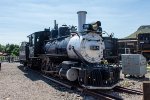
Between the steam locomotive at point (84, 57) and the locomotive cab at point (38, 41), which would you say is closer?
the steam locomotive at point (84, 57)

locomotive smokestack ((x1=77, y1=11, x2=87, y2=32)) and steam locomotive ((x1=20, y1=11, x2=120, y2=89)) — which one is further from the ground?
→ locomotive smokestack ((x1=77, y1=11, x2=87, y2=32))

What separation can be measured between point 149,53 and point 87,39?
22.1 m

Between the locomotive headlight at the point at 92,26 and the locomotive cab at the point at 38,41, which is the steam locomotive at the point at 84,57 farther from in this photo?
the locomotive cab at the point at 38,41

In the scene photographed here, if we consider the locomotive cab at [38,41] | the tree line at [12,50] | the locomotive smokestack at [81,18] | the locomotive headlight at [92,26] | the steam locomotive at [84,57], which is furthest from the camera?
the tree line at [12,50]

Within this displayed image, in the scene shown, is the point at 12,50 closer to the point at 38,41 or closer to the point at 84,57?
the point at 38,41

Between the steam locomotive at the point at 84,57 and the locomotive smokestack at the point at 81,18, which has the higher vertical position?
the locomotive smokestack at the point at 81,18

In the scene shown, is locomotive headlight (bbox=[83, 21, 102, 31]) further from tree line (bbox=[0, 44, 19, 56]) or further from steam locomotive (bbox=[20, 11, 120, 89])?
tree line (bbox=[0, 44, 19, 56])

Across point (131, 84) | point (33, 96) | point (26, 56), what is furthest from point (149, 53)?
point (33, 96)

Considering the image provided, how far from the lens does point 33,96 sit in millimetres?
9930

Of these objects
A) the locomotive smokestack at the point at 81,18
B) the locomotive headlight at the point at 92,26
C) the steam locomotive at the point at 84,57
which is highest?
the locomotive smokestack at the point at 81,18

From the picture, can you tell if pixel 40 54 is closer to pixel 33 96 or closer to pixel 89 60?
pixel 89 60

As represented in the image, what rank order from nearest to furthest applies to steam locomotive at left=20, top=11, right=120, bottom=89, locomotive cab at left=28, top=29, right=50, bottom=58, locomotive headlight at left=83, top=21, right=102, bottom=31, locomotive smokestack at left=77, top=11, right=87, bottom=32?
steam locomotive at left=20, top=11, right=120, bottom=89 < locomotive headlight at left=83, top=21, right=102, bottom=31 < locomotive smokestack at left=77, top=11, right=87, bottom=32 < locomotive cab at left=28, top=29, right=50, bottom=58

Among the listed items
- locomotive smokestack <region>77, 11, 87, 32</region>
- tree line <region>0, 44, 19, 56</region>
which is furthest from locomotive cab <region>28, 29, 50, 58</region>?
tree line <region>0, 44, 19, 56</region>

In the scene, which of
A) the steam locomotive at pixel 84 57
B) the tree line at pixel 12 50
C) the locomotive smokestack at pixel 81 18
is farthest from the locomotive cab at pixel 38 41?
the tree line at pixel 12 50
